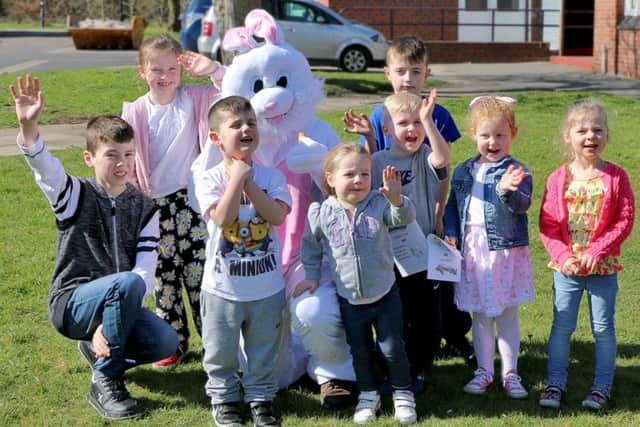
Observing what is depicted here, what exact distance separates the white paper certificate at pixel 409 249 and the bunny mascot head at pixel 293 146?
1.17ft

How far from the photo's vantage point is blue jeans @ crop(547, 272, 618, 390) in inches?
173

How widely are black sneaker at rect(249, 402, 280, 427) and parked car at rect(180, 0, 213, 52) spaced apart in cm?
1656

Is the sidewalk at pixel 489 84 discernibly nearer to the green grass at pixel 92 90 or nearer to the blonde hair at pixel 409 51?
the green grass at pixel 92 90

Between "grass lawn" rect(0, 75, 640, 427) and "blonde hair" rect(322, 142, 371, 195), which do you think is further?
"grass lawn" rect(0, 75, 640, 427)

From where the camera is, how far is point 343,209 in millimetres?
4293

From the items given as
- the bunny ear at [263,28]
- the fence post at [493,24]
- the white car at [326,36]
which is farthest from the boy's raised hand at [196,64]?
the fence post at [493,24]

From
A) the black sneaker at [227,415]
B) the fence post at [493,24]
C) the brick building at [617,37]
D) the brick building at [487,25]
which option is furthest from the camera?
the fence post at [493,24]

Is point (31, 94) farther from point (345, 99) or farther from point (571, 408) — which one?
point (345, 99)

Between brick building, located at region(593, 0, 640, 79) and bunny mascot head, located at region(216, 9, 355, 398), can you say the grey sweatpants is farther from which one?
brick building, located at region(593, 0, 640, 79)

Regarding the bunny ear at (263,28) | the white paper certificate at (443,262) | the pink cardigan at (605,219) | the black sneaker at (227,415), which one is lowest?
the black sneaker at (227,415)

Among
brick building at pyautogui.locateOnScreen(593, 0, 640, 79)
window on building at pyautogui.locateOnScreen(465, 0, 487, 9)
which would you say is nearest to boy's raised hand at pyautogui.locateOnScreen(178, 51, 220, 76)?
brick building at pyautogui.locateOnScreen(593, 0, 640, 79)

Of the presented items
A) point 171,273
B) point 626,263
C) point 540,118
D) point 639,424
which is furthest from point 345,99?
point 639,424

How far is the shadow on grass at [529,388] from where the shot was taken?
175 inches

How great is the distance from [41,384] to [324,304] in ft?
5.19
